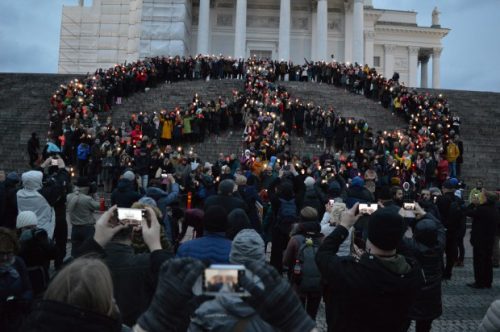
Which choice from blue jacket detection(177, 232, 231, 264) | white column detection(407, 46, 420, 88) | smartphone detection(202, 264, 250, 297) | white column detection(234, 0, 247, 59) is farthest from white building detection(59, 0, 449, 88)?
smartphone detection(202, 264, 250, 297)

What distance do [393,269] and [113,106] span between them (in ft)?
76.5

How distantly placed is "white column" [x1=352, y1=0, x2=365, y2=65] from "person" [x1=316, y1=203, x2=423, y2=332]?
40.4 metres

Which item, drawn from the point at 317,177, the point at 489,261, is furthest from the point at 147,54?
the point at 489,261

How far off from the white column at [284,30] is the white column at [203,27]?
18.5 ft

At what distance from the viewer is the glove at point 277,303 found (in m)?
2.29

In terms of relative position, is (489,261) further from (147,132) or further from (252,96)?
(252,96)

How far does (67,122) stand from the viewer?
1942 cm

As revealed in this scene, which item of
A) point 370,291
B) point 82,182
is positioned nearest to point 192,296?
point 370,291

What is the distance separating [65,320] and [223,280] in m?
0.76

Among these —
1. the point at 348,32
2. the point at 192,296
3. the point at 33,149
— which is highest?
the point at 348,32

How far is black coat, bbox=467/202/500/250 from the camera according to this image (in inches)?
364

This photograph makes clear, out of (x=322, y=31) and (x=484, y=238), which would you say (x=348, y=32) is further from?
(x=484, y=238)

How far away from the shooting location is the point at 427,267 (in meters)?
5.50

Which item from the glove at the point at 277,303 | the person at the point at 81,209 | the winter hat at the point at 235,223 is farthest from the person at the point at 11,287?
the person at the point at 81,209
